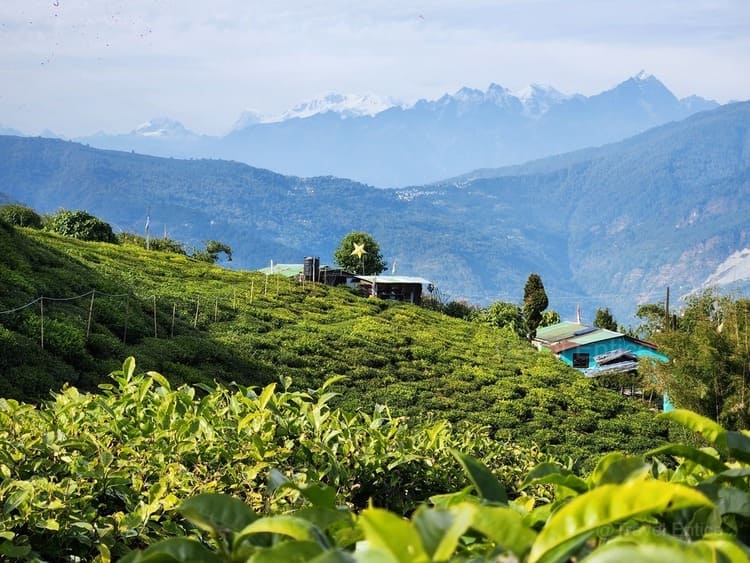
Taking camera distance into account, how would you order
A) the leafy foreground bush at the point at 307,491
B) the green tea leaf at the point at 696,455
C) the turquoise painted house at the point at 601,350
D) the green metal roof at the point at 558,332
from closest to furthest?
the leafy foreground bush at the point at 307,491 < the green tea leaf at the point at 696,455 < the turquoise painted house at the point at 601,350 < the green metal roof at the point at 558,332

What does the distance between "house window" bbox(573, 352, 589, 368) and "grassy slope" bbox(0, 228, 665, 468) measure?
42.7 ft

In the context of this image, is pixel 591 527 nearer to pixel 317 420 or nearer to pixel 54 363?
pixel 317 420

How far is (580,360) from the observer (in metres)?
39.3

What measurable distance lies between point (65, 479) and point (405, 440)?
1251 millimetres

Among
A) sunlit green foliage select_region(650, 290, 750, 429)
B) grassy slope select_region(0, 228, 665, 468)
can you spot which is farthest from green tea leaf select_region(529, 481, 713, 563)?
sunlit green foliage select_region(650, 290, 750, 429)

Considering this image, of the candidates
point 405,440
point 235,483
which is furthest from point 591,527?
point 405,440

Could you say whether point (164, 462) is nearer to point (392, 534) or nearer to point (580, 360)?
point (392, 534)

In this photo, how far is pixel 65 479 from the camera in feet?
7.78

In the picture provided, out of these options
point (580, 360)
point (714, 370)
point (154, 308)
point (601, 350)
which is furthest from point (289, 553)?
point (580, 360)

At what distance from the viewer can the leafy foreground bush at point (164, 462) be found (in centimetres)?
223

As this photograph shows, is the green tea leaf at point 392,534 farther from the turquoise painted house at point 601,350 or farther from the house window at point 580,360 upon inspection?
the house window at point 580,360

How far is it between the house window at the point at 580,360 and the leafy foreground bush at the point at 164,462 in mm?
37217

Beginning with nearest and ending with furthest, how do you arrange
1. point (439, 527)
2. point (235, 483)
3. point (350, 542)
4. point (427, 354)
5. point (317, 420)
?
1. point (439, 527)
2. point (350, 542)
3. point (235, 483)
4. point (317, 420)
5. point (427, 354)

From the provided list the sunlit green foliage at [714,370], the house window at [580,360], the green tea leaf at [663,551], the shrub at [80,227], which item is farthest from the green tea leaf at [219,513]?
the house window at [580,360]
